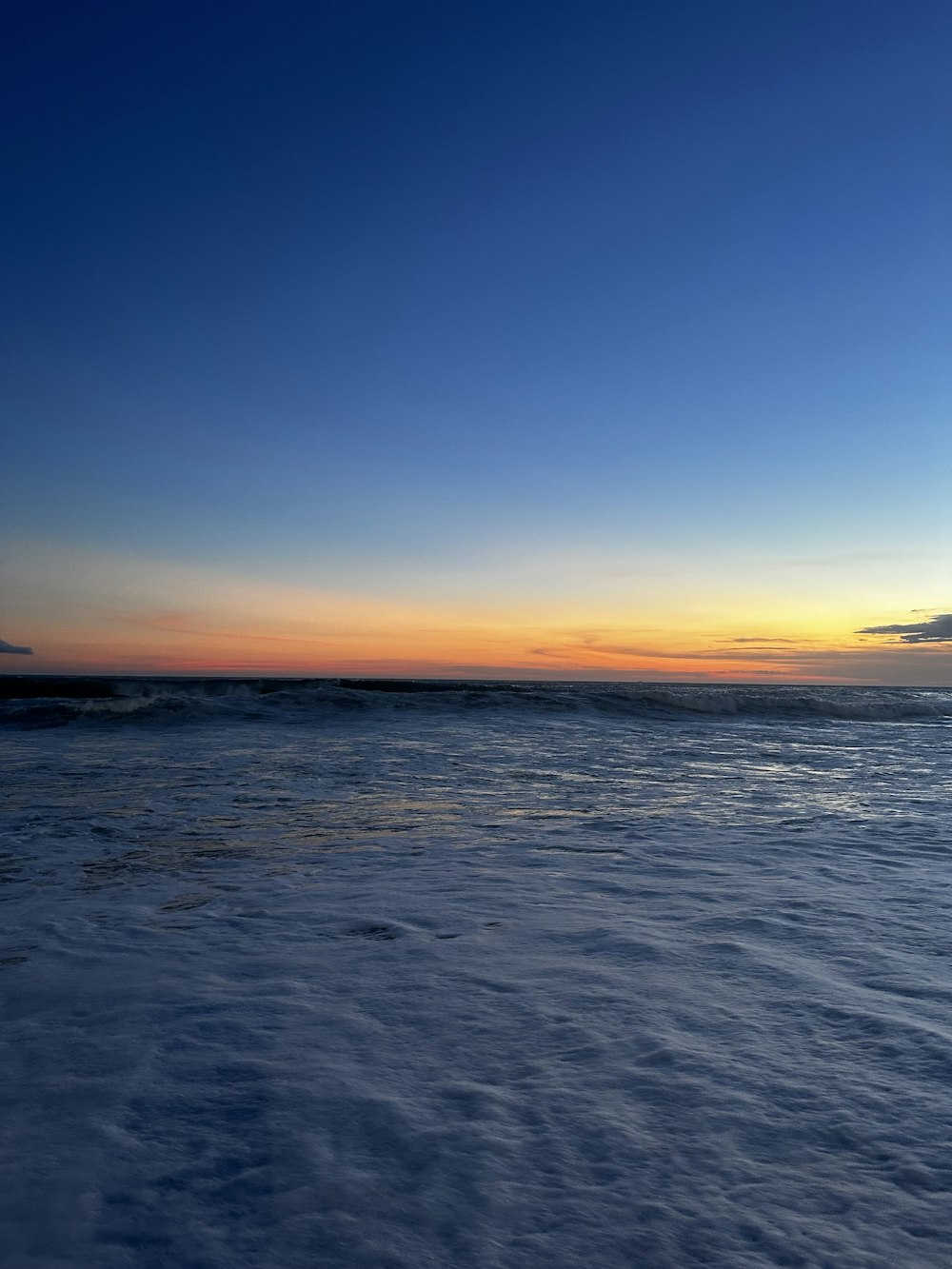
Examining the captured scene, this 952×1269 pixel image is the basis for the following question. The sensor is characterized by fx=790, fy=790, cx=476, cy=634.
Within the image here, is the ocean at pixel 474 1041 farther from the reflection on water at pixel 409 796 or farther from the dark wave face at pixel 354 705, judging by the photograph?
the dark wave face at pixel 354 705

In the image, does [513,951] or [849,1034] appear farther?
[513,951]

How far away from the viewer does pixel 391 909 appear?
395cm

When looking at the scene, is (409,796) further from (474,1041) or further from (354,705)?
(354,705)

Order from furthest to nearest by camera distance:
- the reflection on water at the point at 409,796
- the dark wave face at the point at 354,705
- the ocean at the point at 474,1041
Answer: the dark wave face at the point at 354,705, the reflection on water at the point at 409,796, the ocean at the point at 474,1041

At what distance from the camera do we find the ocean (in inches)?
65.9

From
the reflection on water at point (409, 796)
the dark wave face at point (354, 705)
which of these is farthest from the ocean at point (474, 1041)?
the dark wave face at point (354, 705)

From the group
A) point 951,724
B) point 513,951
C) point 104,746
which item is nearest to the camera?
point 513,951

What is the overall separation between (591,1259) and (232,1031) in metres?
1.44

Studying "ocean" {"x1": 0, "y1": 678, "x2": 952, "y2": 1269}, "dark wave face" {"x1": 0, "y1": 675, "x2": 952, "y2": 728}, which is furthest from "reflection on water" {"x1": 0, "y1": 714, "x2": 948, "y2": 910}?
"dark wave face" {"x1": 0, "y1": 675, "x2": 952, "y2": 728}

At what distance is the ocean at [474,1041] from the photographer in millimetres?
1673

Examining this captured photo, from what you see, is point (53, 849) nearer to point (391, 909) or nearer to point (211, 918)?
point (211, 918)

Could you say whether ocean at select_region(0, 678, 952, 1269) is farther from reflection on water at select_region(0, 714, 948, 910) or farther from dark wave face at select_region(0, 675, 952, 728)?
dark wave face at select_region(0, 675, 952, 728)

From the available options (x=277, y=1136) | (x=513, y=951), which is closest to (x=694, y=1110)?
(x=277, y=1136)

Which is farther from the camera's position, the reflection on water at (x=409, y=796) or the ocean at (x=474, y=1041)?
the reflection on water at (x=409, y=796)
